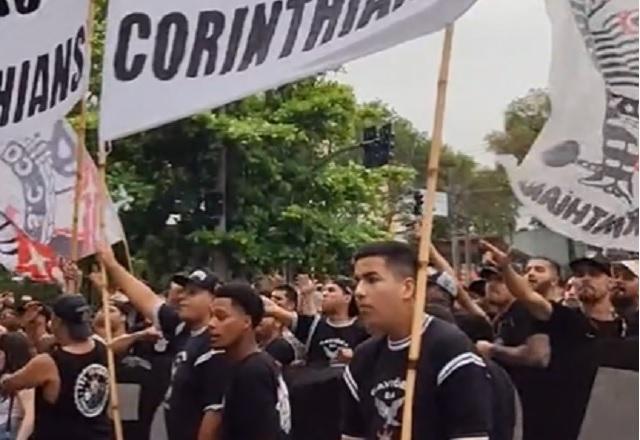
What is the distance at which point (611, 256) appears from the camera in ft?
27.0

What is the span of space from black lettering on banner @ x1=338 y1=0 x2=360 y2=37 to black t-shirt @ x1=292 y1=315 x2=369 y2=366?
4.44 metres

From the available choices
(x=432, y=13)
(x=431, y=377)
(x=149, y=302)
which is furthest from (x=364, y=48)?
(x=149, y=302)

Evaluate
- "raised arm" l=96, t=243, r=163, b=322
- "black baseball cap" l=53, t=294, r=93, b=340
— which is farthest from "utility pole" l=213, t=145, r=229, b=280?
"black baseball cap" l=53, t=294, r=93, b=340

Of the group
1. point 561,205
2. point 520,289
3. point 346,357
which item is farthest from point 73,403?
point 561,205

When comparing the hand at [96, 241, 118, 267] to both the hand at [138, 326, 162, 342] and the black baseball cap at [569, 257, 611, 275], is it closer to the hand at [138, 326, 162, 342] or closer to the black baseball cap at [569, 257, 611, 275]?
the hand at [138, 326, 162, 342]

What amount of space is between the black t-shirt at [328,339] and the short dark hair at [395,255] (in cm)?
450

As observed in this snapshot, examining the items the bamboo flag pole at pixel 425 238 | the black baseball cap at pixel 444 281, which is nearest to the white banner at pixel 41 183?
the black baseball cap at pixel 444 281

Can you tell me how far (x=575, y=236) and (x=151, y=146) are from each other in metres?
22.1

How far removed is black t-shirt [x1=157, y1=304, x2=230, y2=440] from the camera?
23.1ft

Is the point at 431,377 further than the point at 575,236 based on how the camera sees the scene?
No

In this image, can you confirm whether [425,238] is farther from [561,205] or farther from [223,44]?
[561,205]

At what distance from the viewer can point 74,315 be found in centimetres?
793

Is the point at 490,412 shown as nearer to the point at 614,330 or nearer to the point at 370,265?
the point at 370,265

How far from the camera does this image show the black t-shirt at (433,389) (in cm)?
514
